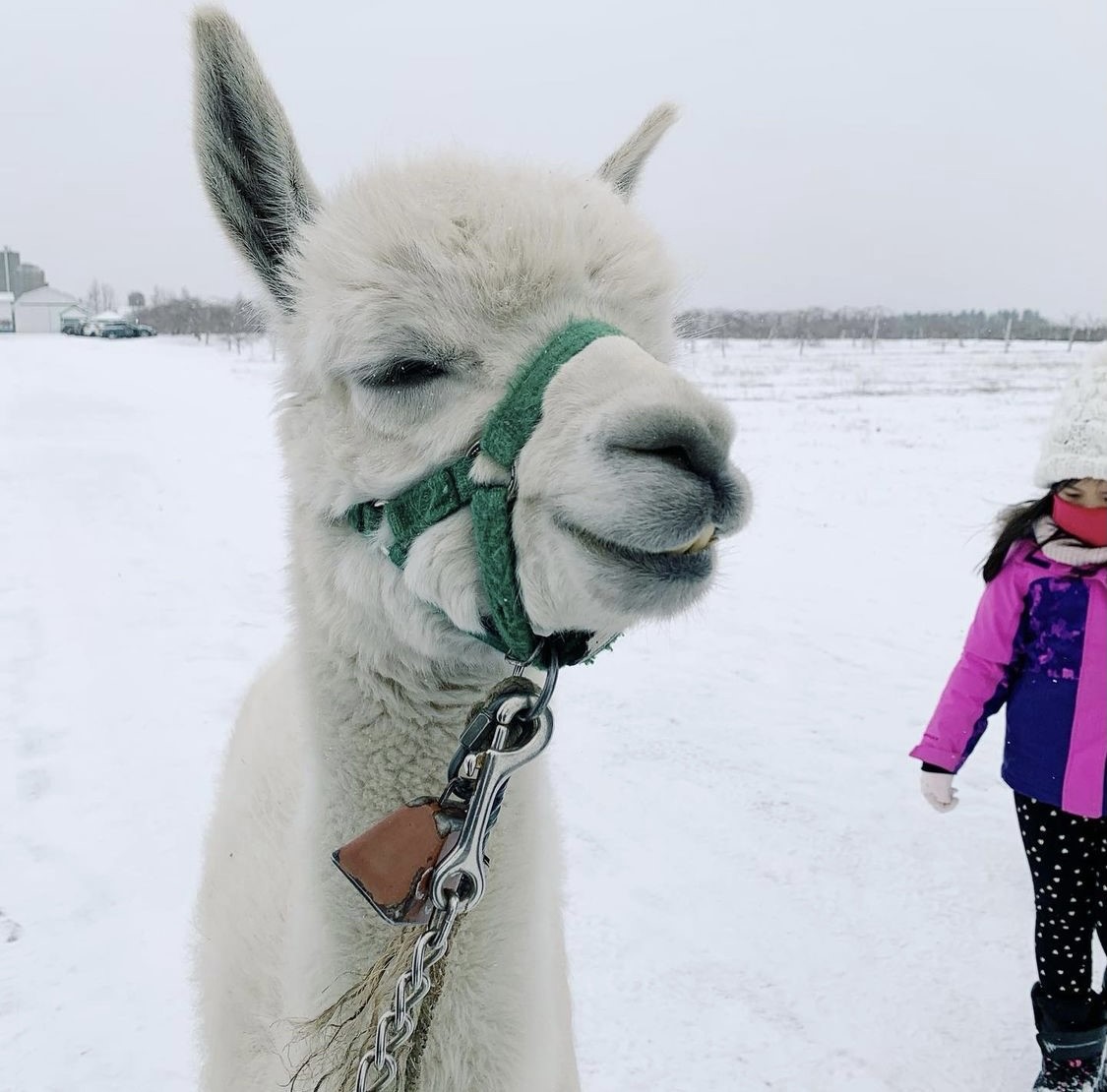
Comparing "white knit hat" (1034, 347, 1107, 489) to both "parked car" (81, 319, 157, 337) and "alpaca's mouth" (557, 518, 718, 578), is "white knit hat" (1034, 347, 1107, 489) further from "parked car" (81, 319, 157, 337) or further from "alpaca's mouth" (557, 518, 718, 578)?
"parked car" (81, 319, 157, 337)

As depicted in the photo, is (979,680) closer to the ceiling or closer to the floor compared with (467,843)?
closer to the floor

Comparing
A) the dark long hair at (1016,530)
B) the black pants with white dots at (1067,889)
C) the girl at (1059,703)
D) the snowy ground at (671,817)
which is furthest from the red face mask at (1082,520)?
the snowy ground at (671,817)

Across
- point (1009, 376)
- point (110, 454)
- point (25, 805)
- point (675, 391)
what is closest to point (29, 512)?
point (110, 454)

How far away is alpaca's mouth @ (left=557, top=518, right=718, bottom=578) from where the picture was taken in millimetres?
1430

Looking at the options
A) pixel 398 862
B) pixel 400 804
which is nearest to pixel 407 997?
pixel 398 862

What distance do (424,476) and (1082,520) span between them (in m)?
2.16

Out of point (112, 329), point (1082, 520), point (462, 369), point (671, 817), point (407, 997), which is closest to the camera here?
point (407, 997)

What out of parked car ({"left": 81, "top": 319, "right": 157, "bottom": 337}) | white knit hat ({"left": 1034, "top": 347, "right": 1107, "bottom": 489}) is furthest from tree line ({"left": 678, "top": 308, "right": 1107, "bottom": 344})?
white knit hat ({"left": 1034, "top": 347, "right": 1107, "bottom": 489})

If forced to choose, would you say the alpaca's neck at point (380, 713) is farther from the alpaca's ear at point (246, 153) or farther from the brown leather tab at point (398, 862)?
the alpaca's ear at point (246, 153)

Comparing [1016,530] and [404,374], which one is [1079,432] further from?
[404,374]

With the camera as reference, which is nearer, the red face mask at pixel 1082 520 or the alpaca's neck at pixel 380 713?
the alpaca's neck at pixel 380 713

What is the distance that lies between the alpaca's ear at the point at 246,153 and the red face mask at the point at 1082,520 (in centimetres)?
238

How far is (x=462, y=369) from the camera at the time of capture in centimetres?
162

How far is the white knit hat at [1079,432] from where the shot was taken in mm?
2660
